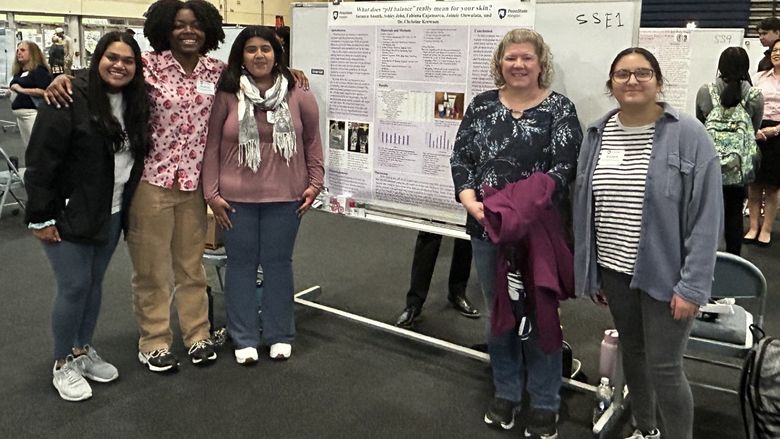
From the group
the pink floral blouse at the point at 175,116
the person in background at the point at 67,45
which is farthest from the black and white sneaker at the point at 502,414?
the person in background at the point at 67,45

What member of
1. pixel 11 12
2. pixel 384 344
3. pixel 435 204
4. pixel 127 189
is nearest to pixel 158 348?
pixel 127 189

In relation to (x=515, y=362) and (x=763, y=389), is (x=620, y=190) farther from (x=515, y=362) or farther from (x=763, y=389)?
(x=515, y=362)

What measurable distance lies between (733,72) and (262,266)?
9.24ft

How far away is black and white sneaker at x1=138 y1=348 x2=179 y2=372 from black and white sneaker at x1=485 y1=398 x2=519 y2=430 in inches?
53.2

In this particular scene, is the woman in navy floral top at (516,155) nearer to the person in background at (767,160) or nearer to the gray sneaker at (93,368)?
the gray sneaker at (93,368)

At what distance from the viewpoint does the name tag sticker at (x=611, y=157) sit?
1.97m

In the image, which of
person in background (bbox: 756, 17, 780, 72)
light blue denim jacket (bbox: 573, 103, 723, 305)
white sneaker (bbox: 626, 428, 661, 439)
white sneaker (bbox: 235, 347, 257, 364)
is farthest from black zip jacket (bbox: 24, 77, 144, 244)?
person in background (bbox: 756, 17, 780, 72)

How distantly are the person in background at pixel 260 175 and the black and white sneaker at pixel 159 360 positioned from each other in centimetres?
28

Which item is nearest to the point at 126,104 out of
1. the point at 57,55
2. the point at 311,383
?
the point at 311,383

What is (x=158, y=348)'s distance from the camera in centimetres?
297

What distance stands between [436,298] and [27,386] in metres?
2.08

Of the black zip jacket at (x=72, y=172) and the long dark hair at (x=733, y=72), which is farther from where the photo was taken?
the long dark hair at (x=733, y=72)

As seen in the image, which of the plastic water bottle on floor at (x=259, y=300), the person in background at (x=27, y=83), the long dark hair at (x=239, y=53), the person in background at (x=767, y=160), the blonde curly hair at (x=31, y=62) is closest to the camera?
the long dark hair at (x=239, y=53)

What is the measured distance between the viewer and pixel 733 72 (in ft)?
12.7
